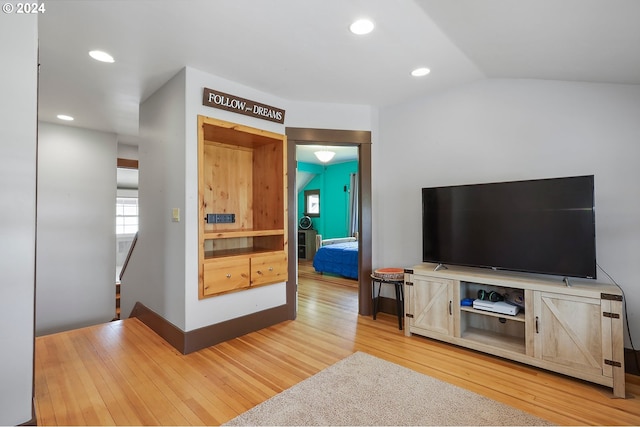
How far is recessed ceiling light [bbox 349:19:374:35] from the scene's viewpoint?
79.7 inches

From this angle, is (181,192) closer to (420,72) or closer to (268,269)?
(268,269)

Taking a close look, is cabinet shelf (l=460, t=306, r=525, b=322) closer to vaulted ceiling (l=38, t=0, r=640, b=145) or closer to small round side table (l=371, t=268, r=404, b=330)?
small round side table (l=371, t=268, r=404, b=330)

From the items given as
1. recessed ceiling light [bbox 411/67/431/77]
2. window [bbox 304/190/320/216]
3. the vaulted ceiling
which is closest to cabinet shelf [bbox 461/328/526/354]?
the vaulted ceiling

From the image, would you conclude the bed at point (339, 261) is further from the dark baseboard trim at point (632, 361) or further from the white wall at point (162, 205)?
the dark baseboard trim at point (632, 361)

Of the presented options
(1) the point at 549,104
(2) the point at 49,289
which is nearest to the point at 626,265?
(1) the point at 549,104

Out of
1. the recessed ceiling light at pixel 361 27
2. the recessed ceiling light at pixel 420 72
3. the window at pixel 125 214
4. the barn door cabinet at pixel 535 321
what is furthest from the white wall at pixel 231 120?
the window at pixel 125 214

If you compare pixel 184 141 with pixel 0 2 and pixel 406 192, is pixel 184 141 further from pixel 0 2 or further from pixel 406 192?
pixel 406 192

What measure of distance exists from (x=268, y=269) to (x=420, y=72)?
8.28ft

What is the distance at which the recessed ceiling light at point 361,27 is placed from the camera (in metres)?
2.03

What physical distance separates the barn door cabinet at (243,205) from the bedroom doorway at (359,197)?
0.45 ft

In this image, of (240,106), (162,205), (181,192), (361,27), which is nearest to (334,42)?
(361,27)

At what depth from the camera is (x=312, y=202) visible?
9.06m

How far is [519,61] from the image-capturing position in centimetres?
240

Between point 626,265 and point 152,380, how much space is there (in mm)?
3723
